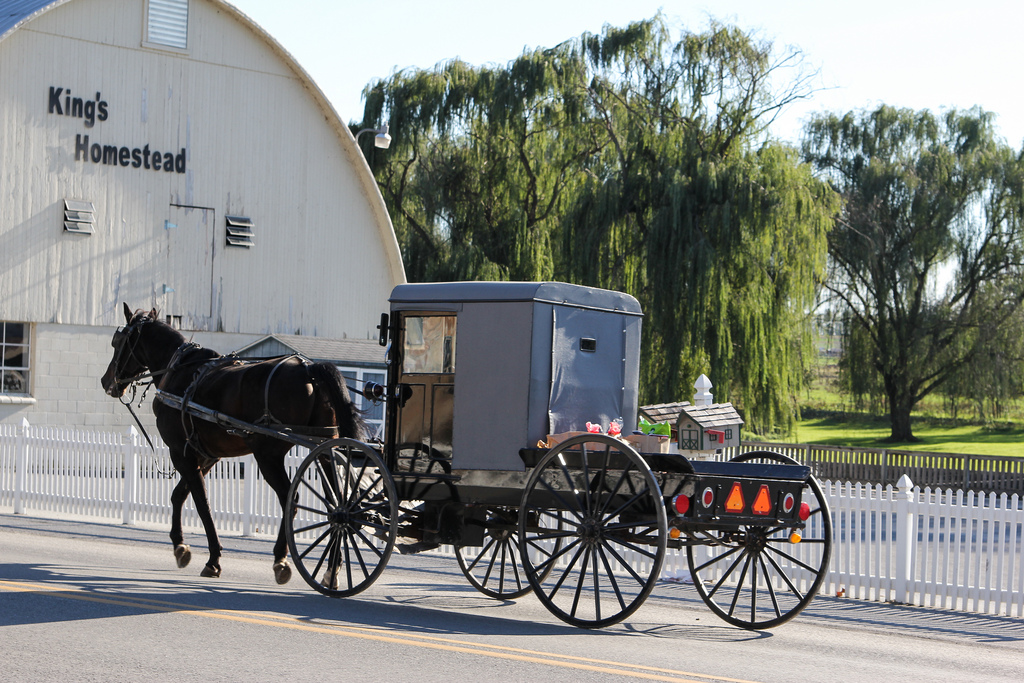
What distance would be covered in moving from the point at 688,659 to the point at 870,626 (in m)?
2.76

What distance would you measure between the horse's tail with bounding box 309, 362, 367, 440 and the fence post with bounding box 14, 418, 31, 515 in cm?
785

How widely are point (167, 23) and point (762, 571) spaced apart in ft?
67.7

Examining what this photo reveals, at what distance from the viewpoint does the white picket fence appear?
9.82 metres

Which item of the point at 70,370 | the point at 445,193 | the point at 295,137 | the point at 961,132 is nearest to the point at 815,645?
the point at 70,370

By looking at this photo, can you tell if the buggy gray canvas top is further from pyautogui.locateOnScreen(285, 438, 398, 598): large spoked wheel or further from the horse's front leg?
the horse's front leg

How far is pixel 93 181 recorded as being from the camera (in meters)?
24.2

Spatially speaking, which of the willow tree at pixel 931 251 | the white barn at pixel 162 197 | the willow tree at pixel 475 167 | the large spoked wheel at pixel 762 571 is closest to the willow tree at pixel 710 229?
the willow tree at pixel 475 167

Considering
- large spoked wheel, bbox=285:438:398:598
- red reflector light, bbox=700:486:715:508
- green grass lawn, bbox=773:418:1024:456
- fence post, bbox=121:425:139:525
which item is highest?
red reflector light, bbox=700:486:715:508

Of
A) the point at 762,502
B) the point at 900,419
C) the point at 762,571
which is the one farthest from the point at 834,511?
the point at 900,419

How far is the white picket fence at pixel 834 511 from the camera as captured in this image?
9.82 metres

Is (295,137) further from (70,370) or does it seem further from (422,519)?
(422,519)

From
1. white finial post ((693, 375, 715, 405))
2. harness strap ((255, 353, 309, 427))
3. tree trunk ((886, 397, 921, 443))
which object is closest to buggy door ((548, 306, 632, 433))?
harness strap ((255, 353, 309, 427))

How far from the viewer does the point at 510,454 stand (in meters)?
8.00

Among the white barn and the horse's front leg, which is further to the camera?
the white barn
